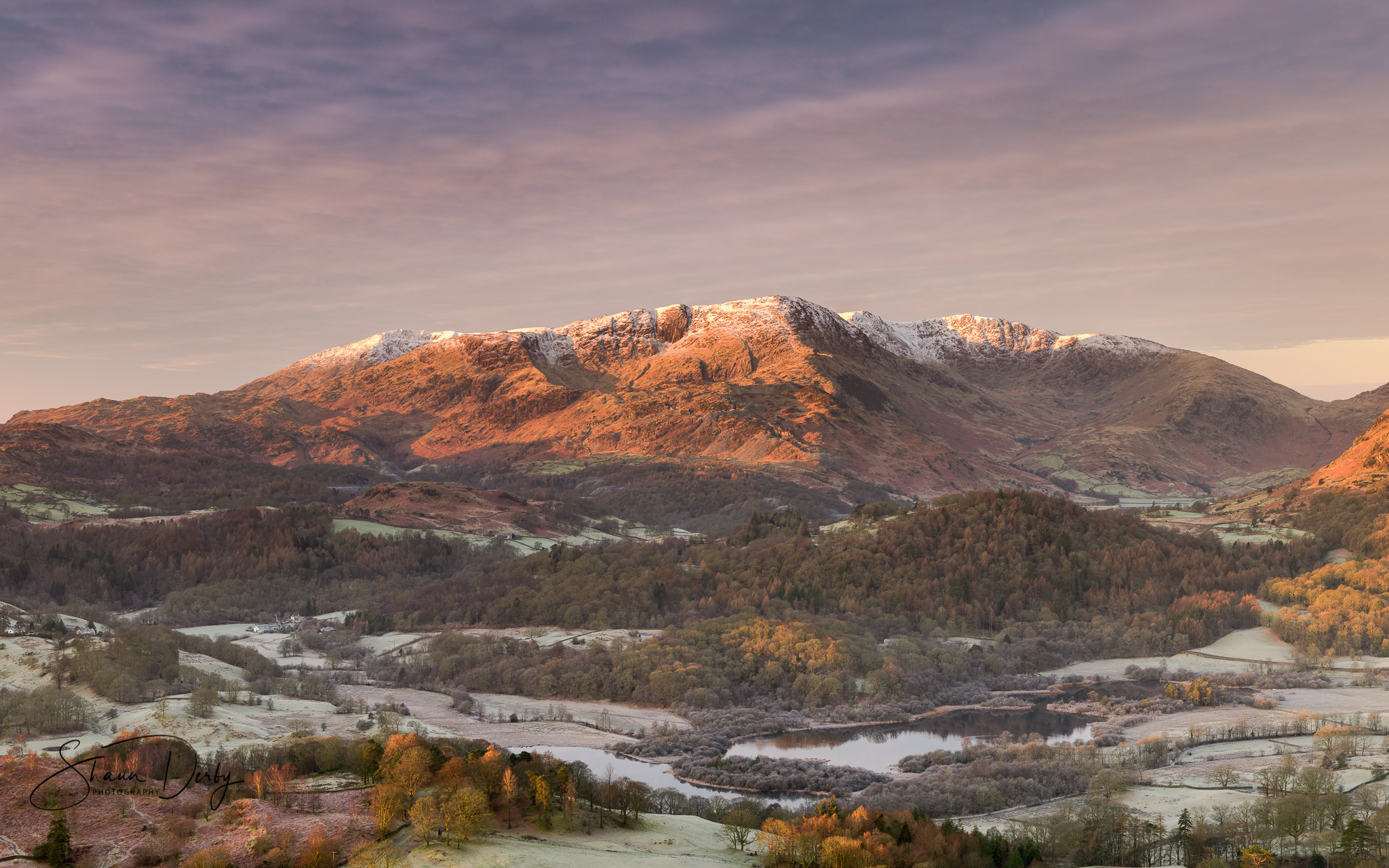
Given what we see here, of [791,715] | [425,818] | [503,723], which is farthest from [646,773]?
[425,818]

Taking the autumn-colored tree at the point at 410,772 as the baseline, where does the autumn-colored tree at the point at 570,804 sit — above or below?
below

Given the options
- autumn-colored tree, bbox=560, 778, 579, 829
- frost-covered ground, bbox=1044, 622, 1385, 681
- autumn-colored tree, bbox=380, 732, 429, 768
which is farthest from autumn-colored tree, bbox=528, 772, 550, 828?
frost-covered ground, bbox=1044, 622, 1385, 681

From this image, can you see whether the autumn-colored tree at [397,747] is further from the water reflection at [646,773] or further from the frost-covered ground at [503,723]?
the frost-covered ground at [503,723]

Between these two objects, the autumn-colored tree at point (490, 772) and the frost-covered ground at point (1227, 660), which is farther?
the frost-covered ground at point (1227, 660)

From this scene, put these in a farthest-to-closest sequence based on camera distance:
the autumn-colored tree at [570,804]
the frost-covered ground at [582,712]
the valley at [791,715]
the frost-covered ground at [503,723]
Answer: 1. the frost-covered ground at [582,712]
2. the frost-covered ground at [503,723]
3. the valley at [791,715]
4. the autumn-colored tree at [570,804]

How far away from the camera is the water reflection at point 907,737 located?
121 meters

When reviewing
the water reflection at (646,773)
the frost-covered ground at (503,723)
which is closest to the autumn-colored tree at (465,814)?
the water reflection at (646,773)

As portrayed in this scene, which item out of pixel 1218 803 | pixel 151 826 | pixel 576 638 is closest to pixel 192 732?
pixel 151 826

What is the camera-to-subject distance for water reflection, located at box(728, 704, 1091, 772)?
398 feet

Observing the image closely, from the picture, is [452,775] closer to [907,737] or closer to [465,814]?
[465,814]

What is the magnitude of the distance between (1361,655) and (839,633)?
79564mm

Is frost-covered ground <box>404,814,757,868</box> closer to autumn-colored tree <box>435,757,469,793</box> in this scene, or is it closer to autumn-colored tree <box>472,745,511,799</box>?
autumn-colored tree <box>472,745,511,799</box>

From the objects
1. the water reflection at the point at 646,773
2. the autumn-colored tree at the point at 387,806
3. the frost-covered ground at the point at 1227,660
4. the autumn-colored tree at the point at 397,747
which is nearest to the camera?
the autumn-colored tree at the point at 387,806

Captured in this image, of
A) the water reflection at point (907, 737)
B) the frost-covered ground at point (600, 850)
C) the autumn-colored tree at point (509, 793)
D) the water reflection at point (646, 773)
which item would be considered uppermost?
the autumn-colored tree at point (509, 793)
